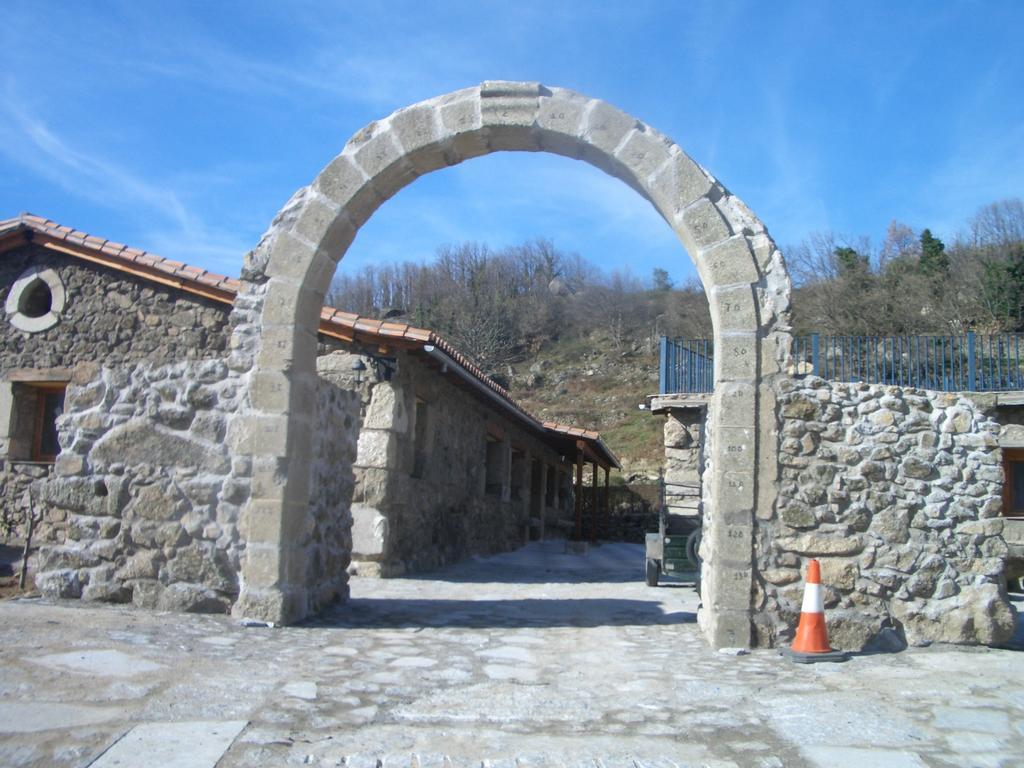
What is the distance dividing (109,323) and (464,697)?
819cm

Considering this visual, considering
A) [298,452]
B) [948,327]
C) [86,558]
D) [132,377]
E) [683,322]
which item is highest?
[683,322]

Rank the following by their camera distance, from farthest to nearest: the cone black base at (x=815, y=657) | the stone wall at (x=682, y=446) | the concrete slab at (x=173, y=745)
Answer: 1. the stone wall at (x=682, y=446)
2. the cone black base at (x=815, y=657)
3. the concrete slab at (x=173, y=745)

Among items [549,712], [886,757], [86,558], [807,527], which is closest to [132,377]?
[86,558]

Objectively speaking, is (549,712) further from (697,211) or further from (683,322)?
(683,322)

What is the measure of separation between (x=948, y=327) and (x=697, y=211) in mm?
18923

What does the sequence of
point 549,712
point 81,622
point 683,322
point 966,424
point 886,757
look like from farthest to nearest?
1. point 683,322
2. point 966,424
3. point 81,622
4. point 549,712
5. point 886,757

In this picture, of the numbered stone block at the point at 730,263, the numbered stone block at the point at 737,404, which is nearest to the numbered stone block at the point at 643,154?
the numbered stone block at the point at 730,263

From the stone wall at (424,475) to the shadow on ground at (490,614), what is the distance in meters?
2.05

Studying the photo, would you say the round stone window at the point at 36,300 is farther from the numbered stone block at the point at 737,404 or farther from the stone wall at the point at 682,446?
the stone wall at the point at 682,446

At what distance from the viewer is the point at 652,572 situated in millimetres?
9195

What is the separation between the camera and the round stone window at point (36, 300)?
34.3 ft

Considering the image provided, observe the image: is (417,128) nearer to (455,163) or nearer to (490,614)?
(455,163)

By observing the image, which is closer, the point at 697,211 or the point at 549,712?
the point at 549,712

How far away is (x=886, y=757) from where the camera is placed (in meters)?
3.04
